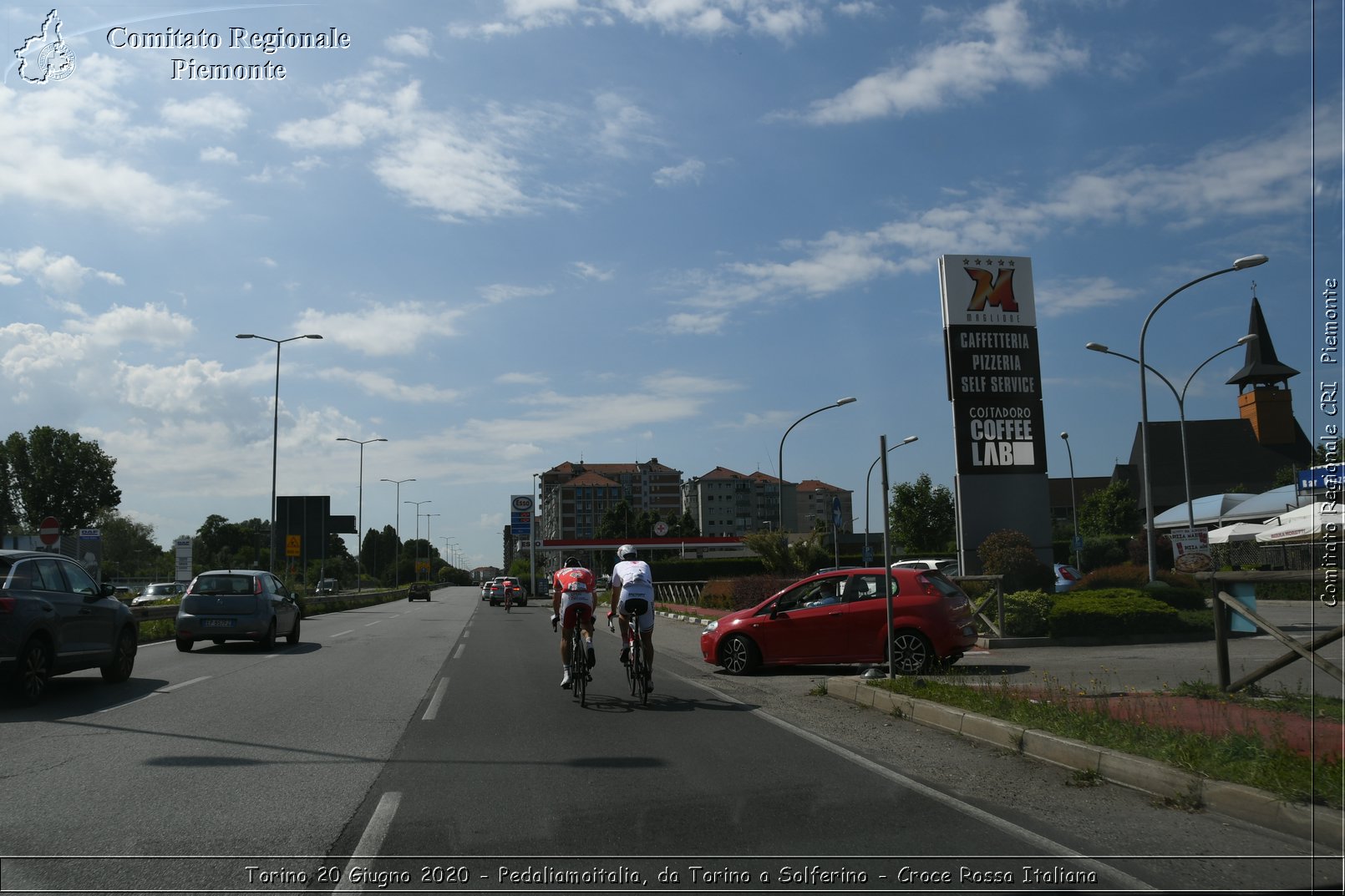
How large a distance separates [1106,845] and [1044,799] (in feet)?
3.54

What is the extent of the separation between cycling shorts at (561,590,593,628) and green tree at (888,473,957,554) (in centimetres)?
8027

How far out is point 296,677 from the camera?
14188mm

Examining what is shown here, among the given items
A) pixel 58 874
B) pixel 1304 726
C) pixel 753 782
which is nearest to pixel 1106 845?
pixel 753 782

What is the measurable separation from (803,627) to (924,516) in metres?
79.0

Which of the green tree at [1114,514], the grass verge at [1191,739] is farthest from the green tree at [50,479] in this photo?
the grass verge at [1191,739]

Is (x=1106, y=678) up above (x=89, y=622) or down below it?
below

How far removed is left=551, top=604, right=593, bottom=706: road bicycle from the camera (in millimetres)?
11312

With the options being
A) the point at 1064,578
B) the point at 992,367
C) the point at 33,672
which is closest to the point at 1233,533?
the point at 1064,578

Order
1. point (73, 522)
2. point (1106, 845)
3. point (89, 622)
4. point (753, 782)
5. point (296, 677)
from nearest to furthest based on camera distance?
point (1106, 845)
point (753, 782)
point (89, 622)
point (296, 677)
point (73, 522)

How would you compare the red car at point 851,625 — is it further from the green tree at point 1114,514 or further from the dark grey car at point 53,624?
the green tree at point 1114,514

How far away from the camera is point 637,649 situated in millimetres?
11648

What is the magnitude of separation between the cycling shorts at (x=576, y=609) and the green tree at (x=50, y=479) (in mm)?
94329

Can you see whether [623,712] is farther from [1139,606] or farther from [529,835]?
[1139,606]

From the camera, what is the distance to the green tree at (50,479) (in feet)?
295
